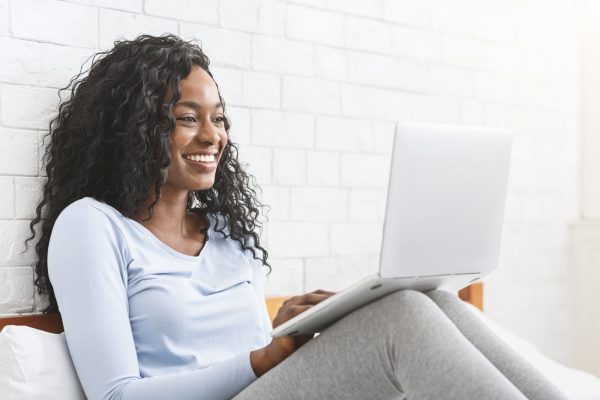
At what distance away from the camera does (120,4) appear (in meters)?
2.04

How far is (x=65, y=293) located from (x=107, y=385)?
19 cm

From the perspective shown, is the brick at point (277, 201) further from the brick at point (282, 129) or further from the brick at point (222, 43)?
the brick at point (222, 43)

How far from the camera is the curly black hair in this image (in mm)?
1761

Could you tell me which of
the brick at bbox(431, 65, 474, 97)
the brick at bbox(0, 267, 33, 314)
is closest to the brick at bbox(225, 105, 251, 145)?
the brick at bbox(0, 267, 33, 314)

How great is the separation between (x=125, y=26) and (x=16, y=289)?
68cm

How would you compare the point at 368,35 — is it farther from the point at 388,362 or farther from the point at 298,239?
the point at 388,362

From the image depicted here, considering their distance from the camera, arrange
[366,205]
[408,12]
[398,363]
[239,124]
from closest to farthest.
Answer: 1. [398,363]
2. [239,124]
3. [366,205]
4. [408,12]

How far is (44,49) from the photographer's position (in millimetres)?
1900

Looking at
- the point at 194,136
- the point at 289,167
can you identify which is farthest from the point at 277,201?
the point at 194,136

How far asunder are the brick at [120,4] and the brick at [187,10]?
0.06ft

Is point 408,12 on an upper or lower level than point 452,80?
upper

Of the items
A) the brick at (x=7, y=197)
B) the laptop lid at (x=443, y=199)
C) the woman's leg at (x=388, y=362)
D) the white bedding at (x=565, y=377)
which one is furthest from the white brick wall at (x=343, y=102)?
the laptop lid at (x=443, y=199)

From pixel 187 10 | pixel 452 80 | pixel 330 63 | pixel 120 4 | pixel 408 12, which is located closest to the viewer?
pixel 120 4

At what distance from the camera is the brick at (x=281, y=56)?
7.60 ft
